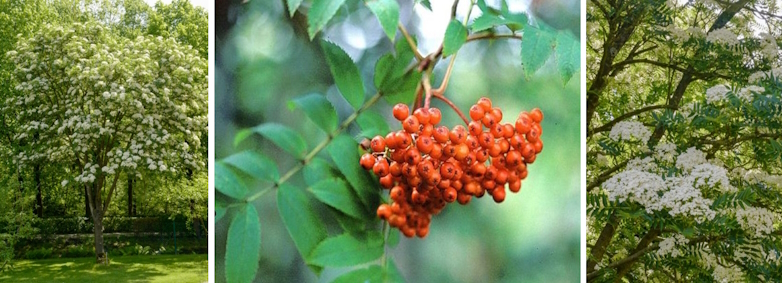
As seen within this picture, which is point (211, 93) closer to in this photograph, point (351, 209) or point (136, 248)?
point (351, 209)

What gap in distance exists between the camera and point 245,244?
163 centimetres

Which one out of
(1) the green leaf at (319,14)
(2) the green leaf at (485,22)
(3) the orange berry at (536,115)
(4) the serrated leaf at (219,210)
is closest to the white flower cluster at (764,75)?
(3) the orange berry at (536,115)

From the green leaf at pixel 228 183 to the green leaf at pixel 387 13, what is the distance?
18.7 inches

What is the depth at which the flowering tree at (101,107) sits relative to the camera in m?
3.88

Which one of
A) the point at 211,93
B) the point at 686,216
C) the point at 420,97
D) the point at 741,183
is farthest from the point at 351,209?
the point at 741,183

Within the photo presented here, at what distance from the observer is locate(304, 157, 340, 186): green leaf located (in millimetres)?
1656

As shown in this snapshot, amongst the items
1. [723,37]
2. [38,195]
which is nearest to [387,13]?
[723,37]

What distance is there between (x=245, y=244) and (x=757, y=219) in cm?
136

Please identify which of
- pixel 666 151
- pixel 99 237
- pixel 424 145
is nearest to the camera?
pixel 424 145

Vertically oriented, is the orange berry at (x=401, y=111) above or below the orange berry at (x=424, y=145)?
above

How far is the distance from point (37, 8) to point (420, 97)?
9.59 feet

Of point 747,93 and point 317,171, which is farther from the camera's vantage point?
point 747,93

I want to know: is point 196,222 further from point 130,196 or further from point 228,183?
point 228,183

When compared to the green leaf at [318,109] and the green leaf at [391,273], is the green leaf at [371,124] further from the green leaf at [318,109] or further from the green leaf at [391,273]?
the green leaf at [391,273]
